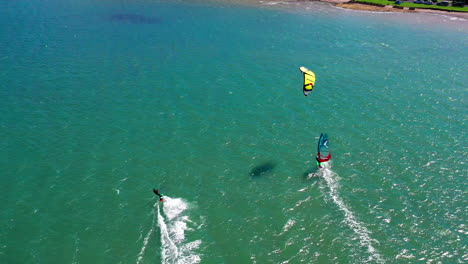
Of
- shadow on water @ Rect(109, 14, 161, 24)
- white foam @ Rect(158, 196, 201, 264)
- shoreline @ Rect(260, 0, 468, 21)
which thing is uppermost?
shoreline @ Rect(260, 0, 468, 21)

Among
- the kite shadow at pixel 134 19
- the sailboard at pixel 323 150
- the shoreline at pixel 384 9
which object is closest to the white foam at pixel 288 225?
the sailboard at pixel 323 150

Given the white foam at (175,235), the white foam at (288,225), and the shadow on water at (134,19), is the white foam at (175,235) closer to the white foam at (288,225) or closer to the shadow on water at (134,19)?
the white foam at (288,225)

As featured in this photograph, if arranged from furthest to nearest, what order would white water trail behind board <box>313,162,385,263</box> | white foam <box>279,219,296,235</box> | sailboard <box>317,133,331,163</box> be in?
sailboard <box>317,133,331,163</box>, white foam <box>279,219,296,235</box>, white water trail behind board <box>313,162,385,263</box>

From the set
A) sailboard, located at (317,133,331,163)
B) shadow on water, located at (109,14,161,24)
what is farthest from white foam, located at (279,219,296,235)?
shadow on water, located at (109,14,161,24)

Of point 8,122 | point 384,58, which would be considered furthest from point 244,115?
point 384,58

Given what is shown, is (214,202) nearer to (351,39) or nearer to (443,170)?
(443,170)

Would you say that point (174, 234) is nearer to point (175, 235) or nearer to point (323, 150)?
point (175, 235)

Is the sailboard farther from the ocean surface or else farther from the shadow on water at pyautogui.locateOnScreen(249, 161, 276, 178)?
the shadow on water at pyautogui.locateOnScreen(249, 161, 276, 178)
